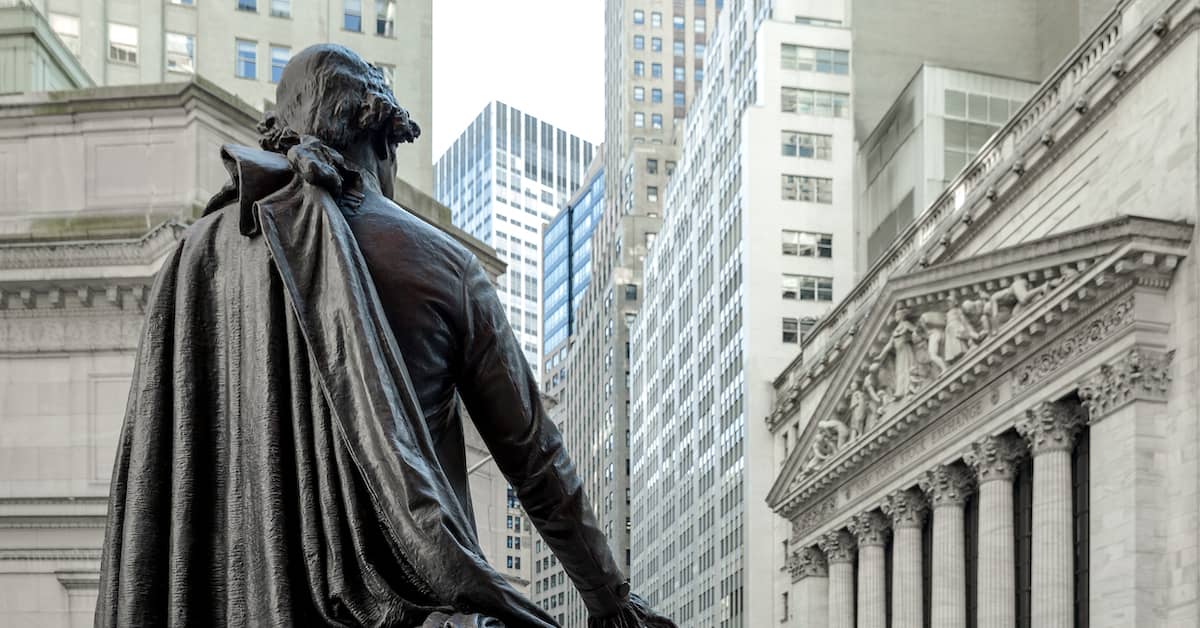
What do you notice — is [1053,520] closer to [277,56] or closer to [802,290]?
[277,56]

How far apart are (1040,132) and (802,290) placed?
4420 centimetres

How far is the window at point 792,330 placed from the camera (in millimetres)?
94438

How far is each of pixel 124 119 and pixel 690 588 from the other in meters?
80.2

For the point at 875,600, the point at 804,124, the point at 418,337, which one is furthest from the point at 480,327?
the point at 804,124

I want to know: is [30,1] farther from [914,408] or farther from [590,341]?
[590,341]

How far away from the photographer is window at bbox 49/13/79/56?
54.5 m

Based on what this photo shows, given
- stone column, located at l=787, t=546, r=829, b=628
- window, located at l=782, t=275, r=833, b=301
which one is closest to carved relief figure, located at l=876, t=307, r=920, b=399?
stone column, located at l=787, t=546, r=829, b=628

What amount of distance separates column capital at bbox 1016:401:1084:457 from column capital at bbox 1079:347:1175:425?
3.08 meters

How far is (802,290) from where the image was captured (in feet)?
312

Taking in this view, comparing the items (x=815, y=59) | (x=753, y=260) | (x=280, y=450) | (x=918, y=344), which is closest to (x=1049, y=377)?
(x=918, y=344)

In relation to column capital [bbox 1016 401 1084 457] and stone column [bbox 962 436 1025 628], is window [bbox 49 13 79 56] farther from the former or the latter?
column capital [bbox 1016 401 1084 457]

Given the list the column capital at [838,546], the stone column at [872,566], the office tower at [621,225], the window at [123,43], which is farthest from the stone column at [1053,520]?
the office tower at [621,225]

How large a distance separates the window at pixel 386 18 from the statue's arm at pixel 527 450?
5426 cm

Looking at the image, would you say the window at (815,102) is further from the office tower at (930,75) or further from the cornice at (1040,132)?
the cornice at (1040,132)
